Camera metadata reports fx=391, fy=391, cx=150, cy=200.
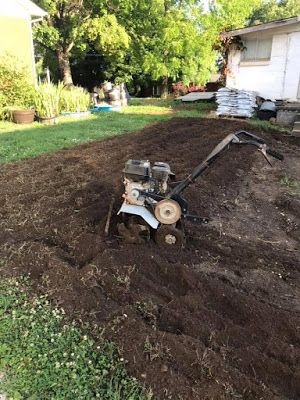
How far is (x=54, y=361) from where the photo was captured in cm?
246

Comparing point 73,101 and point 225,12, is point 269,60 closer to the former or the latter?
point 225,12

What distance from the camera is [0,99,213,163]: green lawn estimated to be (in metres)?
8.19

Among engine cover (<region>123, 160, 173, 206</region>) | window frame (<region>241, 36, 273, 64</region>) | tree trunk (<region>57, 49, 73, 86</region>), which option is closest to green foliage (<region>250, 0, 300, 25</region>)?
tree trunk (<region>57, 49, 73, 86</region>)

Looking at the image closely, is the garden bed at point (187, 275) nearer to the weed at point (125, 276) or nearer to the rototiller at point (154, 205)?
the weed at point (125, 276)

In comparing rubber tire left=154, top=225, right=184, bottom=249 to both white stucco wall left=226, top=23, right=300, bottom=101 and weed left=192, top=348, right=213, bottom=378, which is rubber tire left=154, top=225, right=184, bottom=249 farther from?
white stucco wall left=226, top=23, right=300, bottom=101

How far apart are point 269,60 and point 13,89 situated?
28.5 ft

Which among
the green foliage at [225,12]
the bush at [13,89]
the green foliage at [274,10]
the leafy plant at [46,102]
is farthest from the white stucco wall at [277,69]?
the green foliage at [274,10]

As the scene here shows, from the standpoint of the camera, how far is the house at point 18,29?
13.7 meters

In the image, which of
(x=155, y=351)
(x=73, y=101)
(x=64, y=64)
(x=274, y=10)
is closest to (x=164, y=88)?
(x=64, y=64)

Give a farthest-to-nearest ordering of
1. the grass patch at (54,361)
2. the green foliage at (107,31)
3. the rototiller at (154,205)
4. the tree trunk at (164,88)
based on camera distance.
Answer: the tree trunk at (164,88) → the green foliage at (107,31) → the rototiller at (154,205) → the grass patch at (54,361)

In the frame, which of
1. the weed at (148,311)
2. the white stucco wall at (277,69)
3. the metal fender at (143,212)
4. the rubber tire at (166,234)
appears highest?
the white stucco wall at (277,69)

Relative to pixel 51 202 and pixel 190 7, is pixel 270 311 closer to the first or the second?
pixel 51 202

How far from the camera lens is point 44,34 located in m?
17.2

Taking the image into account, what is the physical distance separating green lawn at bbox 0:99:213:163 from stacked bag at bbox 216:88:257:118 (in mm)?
1988
